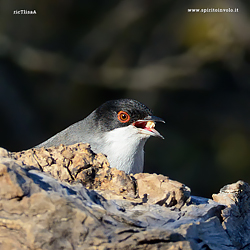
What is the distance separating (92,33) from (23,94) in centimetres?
209

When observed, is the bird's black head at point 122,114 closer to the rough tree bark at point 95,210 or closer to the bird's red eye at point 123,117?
the bird's red eye at point 123,117

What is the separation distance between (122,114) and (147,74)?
5.00m

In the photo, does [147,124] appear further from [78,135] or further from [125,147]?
[78,135]

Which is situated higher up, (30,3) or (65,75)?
(30,3)

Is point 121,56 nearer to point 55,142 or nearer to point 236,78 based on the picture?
point 236,78

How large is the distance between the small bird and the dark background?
170 inches

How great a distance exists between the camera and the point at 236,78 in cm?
1056

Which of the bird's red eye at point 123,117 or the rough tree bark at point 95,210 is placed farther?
the bird's red eye at point 123,117

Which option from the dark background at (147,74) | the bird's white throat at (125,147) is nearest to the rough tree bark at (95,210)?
the bird's white throat at (125,147)

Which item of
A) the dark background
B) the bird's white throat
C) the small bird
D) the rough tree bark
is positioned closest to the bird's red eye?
the small bird

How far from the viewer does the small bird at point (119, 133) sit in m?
5.38

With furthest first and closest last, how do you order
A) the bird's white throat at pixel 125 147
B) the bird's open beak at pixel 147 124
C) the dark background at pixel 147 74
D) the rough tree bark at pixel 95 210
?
the dark background at pixel 147 74
the bird's open beak at pixel 147 124
the bird's white throat at pixel 125 147
the rough tree bark at pixel 95 210

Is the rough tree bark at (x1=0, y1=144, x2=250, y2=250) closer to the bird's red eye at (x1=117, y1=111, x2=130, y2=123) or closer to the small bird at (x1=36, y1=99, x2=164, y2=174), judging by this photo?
the small bird at (x1=36, y1=99, x2=164, y2=174)

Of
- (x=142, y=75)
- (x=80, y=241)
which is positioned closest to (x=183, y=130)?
(x=142, y=75)
